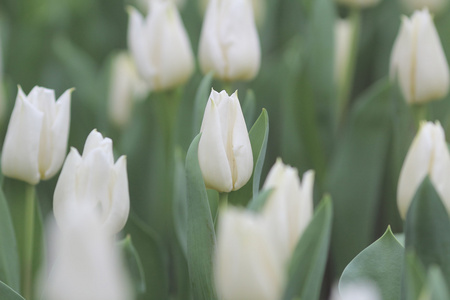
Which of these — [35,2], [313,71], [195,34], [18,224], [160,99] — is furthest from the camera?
[35,2]

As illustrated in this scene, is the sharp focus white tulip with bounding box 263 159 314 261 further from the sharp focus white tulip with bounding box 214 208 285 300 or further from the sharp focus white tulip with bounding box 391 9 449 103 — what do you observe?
the sharp focus white tulip with bounding box 391 9 449 103

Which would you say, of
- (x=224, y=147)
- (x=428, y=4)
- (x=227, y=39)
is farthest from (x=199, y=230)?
(x=428, y=4)

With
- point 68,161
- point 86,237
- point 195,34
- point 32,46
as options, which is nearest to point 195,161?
point 68,161

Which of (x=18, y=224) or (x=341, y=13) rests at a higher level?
(x=341, y=13)

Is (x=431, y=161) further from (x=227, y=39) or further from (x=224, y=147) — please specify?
(x=227, y=39)

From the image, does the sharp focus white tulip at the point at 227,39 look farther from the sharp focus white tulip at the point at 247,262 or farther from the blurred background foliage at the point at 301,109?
the sharp focus white tulip at the point at 247,262

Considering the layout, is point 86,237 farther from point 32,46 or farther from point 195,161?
point 32,46

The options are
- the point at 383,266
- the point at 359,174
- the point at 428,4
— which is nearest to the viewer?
the point at 383,266
